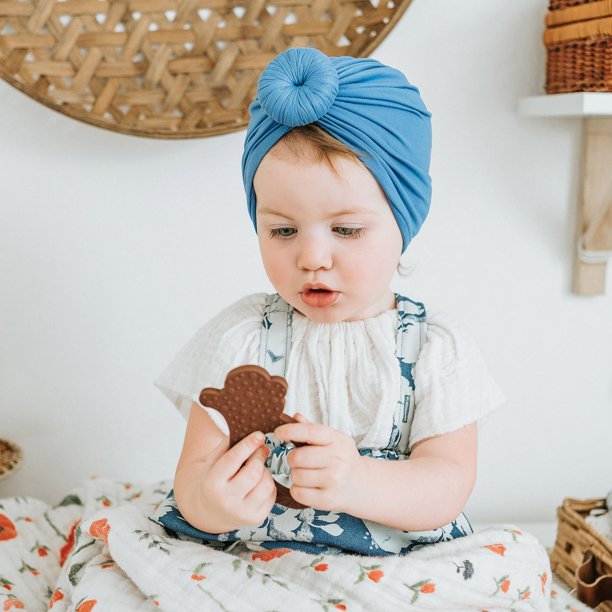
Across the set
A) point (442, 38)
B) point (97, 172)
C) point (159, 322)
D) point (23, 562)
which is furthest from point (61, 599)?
point (442, 38)

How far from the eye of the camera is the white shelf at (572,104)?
1224mm

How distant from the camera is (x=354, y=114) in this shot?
0.87 metres

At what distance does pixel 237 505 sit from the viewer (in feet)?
2.69

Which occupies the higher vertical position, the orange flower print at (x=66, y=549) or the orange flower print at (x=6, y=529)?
the orange flower print at (x=6, y=529)

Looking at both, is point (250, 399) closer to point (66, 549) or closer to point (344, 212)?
point (344, 212)

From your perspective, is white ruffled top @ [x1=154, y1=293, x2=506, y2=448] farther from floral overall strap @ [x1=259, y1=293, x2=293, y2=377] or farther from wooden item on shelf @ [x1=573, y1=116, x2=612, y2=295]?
wooden item on shelf @ [x1=573, y1=116, x2=612, y2=295]

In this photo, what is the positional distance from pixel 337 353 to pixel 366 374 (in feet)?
0.14

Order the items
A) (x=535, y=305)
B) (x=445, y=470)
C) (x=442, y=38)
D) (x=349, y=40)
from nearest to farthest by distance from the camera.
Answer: (x=445, y=470) < (x=349, y=40) < (x=442, y=38) < (x=535, y=305)

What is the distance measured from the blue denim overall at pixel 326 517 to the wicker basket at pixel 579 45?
480 millimetres

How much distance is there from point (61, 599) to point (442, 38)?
1.02 meters

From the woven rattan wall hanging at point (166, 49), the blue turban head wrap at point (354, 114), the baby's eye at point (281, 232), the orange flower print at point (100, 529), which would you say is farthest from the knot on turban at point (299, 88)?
the orange flower print at point (100, 529)

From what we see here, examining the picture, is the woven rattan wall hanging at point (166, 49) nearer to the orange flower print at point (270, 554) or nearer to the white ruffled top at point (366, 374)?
the white ruffled top at point (366, 374)

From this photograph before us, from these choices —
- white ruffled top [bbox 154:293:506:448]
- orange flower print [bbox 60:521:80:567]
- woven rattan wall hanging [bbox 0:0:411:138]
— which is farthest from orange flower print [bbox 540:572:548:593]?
woven rattan wall hanging [bbox 0:0:411:138]

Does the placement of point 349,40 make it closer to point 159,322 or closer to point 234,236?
point 234,236
